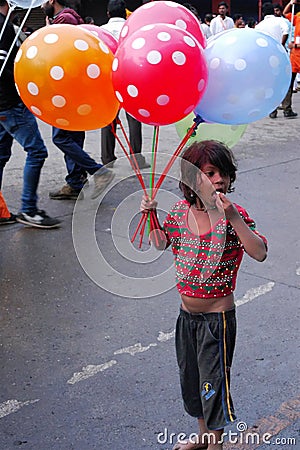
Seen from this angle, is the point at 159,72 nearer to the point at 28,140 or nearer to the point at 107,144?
the point at 28,140

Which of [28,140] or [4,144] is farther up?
[28,140]

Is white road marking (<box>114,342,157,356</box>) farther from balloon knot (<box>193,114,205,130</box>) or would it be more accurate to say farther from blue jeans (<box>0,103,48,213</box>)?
blue jeans (<box>0,103,48,213</box>)

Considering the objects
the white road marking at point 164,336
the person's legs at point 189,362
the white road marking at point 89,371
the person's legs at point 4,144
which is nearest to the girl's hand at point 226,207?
the person's legs at point 189,362

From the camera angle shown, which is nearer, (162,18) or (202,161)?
(202,161)

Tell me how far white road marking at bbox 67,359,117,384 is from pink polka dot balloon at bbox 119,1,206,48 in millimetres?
1625

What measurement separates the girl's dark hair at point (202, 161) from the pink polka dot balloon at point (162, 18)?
2.36 ft

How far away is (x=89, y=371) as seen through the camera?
347cm

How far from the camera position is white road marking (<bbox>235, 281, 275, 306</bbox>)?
4.28 metres

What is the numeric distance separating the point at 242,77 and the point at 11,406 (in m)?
1.80

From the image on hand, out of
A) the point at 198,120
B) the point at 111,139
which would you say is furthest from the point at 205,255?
the point at 111,139

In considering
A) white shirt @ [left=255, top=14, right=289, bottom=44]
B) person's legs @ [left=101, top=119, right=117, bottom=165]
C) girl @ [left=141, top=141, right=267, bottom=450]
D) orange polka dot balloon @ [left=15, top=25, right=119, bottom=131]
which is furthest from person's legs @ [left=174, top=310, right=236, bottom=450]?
white shirt @ [left=255, top=14, right=289, bottom=44]

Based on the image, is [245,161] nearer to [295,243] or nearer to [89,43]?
[295,243]

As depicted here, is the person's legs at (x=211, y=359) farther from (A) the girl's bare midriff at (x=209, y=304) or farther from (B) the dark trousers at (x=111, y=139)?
(B) the dark trousers at (x=111, y=139)

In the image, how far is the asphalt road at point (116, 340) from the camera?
2.95 m
